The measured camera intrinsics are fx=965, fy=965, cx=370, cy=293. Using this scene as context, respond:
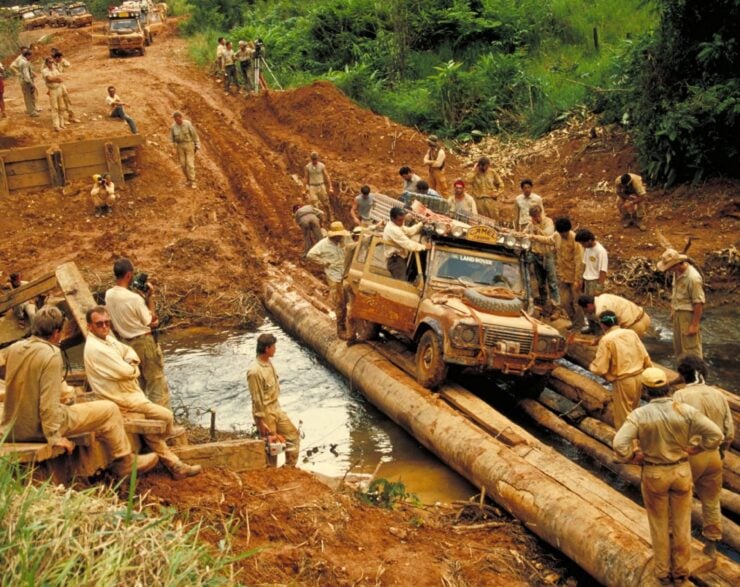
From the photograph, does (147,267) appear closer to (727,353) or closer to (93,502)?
(727,353)

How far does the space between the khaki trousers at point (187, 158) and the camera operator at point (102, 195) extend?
2.02 m

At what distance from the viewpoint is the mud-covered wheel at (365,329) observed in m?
14.8

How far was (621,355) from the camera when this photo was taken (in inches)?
406

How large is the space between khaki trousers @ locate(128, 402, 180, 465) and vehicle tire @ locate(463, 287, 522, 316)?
15.7 ft

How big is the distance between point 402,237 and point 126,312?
388 cm

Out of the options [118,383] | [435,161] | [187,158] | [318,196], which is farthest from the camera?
[187,158]

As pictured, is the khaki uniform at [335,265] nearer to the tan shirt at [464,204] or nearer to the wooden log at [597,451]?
the tan shirt at [464,204]

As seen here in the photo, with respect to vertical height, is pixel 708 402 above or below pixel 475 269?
above

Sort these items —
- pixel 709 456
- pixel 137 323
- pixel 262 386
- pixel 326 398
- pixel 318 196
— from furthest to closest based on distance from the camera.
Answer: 1. pixel 318 196
2. pixel 326 398
3. pixel 137 323
4. pixel 262 386
5. pixel 709 456

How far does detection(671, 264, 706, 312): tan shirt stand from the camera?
11531 millimetres

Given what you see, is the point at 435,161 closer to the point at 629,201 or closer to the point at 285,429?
the point at 629,201

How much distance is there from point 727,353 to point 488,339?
5112 mm

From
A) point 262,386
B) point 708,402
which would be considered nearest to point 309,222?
point 262,386

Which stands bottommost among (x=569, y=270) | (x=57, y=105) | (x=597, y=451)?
(x=597, y=451)
